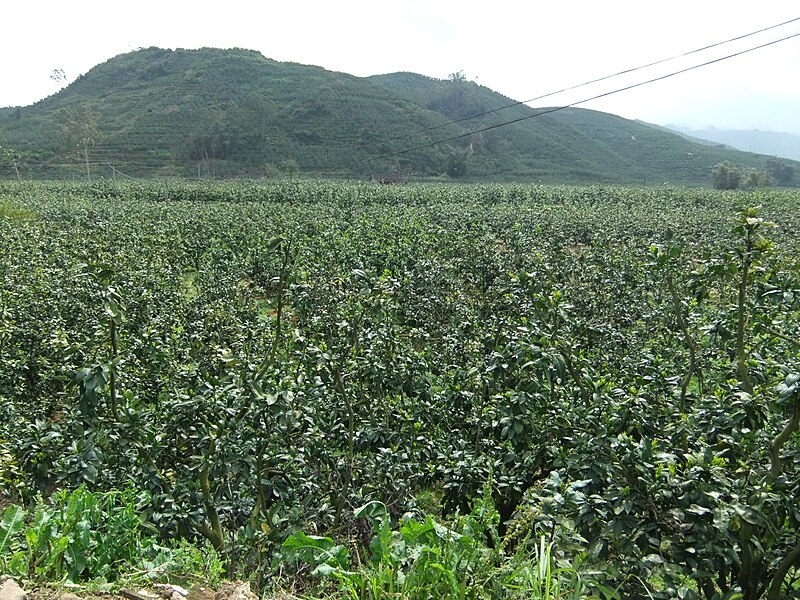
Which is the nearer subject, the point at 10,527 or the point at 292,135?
the point at 10,527

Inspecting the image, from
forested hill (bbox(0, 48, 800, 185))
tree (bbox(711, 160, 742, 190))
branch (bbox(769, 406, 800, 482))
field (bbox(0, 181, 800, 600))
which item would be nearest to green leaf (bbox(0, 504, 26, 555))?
field (bbox(0, 181, 800, 600))

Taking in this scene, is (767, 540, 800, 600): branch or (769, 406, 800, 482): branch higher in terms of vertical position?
(769, 406, 800, 482): branch

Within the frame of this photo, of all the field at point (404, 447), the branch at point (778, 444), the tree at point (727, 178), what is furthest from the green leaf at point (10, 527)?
the tree at point (727, 178)

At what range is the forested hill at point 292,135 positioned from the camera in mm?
64375

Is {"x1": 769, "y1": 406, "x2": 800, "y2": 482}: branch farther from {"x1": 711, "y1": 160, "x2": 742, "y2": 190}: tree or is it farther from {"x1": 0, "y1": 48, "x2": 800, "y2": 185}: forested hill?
{"x1": 711, "y1": 160, "x2": 742, "y2": 190}: tree

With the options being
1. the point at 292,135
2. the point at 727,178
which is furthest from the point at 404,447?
the point at 292,135

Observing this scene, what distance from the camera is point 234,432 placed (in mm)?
3262

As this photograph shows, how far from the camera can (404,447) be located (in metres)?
3.97

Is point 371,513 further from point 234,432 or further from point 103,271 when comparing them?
point 103,271

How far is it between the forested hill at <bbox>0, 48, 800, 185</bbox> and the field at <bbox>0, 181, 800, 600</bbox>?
153 feet

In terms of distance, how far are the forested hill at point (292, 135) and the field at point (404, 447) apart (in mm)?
46550

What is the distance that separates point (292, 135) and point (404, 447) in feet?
245

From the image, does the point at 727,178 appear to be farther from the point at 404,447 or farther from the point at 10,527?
the point at 10,527

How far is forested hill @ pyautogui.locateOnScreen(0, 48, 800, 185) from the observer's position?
2534 inches
